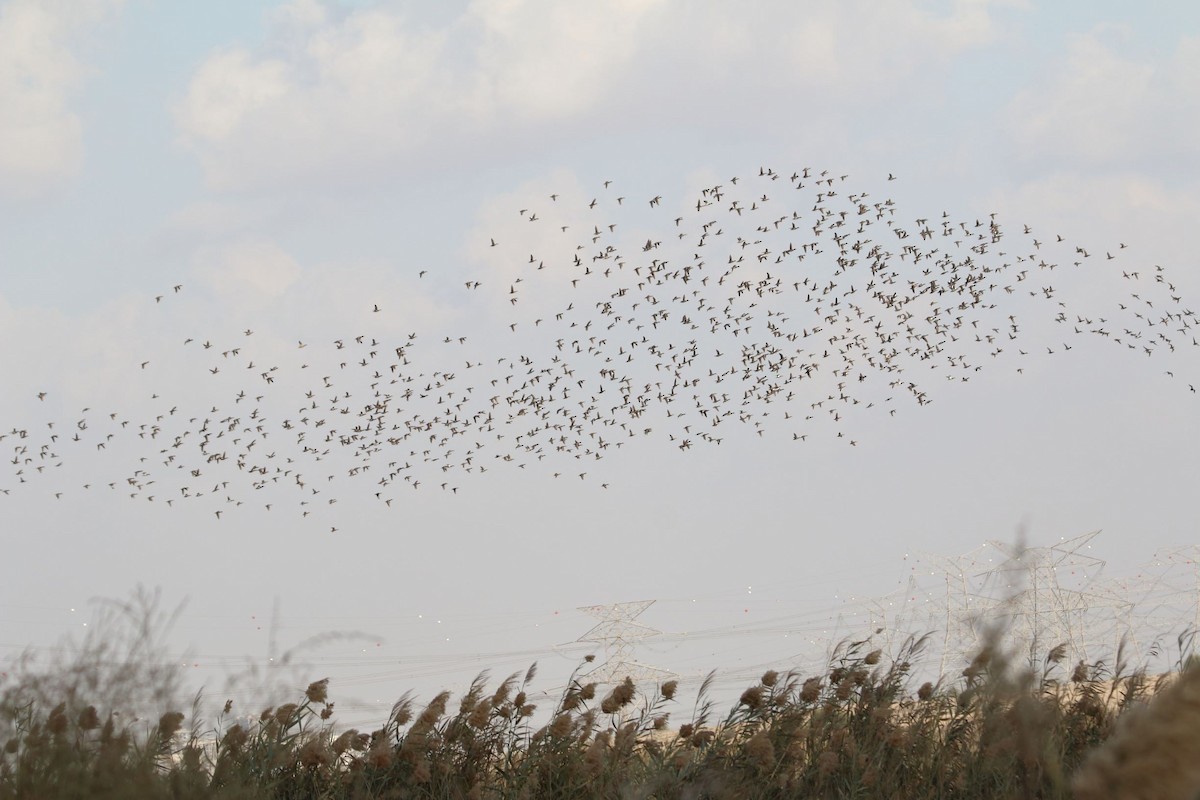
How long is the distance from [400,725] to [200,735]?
174cm

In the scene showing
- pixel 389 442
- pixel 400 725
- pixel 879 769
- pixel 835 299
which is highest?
pixel 835 299

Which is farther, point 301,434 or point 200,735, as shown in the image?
point 301,434

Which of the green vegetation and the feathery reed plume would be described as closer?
the feathery reed plume

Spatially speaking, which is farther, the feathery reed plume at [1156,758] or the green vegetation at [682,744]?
the green vegetation at [682,744]

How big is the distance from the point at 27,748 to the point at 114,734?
1.67ft

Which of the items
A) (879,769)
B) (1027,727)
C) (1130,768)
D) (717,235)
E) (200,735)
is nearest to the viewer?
(1130,768)

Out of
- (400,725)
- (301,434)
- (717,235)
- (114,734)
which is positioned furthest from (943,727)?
(301,434)

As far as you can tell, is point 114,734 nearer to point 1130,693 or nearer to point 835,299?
point 1130,693

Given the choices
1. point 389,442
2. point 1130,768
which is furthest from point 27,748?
point 389,442

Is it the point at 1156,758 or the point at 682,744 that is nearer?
the point at 1156,758

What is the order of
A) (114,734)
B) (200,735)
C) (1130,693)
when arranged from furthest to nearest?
1. (1130,693)
2. (200,735)
3. (114,734)

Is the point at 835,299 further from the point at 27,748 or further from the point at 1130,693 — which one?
the point at 27,748

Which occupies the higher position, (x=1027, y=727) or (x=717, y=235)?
(x=717, y=235)

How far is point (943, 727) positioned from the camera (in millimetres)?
10766
